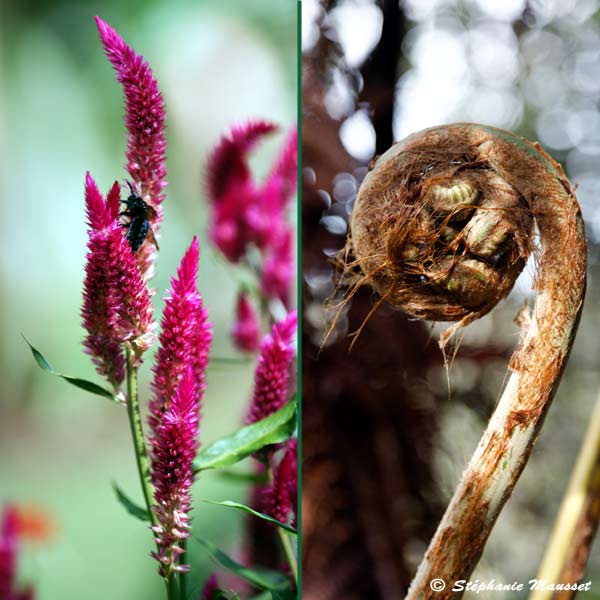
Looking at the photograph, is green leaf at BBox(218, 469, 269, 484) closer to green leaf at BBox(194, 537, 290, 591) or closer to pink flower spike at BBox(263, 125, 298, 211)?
green leaf at BBox(194, 537, 290, 591)

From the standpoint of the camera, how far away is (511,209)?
64 centimetres

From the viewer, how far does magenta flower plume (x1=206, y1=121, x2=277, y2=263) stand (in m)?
0.71

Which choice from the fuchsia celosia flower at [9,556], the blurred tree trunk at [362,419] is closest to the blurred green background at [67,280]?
the fuchsia celosia flower at [9,556]

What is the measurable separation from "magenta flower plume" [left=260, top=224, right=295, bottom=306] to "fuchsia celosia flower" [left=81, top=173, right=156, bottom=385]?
192mm

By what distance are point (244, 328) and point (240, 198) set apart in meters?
0.14

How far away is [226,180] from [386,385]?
337mm

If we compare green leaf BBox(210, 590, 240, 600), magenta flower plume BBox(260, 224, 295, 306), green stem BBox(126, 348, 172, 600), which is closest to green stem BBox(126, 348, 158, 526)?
green stem BBox(126, 348, 172, 600)

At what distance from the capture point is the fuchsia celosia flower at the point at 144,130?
24.0 inches

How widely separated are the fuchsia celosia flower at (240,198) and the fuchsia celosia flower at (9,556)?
13.0 inches

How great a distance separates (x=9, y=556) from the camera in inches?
25.2

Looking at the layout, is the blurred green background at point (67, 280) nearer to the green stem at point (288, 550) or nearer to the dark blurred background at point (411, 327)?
the green stem at point (288, 550)

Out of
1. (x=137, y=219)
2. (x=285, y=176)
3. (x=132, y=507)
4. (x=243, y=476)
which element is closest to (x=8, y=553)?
(x=132, y=507)

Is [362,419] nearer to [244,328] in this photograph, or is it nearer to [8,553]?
[244,328]

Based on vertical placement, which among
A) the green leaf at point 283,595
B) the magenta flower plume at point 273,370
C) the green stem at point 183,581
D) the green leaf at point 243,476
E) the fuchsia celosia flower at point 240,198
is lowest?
the green leaf at point 283,595
